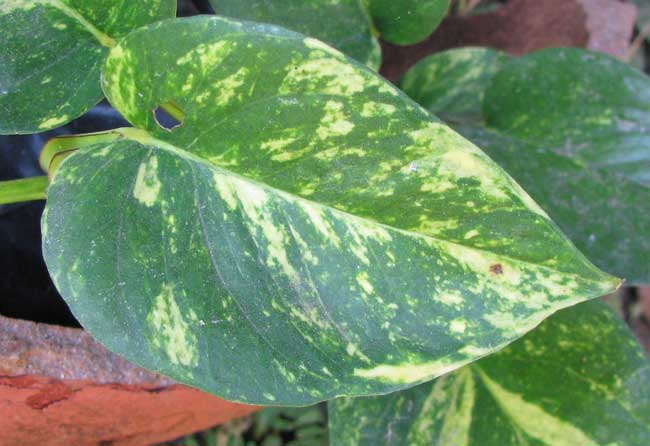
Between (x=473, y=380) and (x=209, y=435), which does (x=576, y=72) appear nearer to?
(x=473, y=380)

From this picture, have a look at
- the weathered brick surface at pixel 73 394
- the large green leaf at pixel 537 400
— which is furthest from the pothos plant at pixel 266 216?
the large green leaf at pixel 537 400

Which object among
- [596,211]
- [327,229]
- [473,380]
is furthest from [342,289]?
[596,211]

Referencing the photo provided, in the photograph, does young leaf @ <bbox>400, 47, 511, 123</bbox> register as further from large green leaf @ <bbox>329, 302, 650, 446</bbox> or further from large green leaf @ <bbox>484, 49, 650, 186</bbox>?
large green leaf @ <bbox>329, 302, 650, 446</bbox>

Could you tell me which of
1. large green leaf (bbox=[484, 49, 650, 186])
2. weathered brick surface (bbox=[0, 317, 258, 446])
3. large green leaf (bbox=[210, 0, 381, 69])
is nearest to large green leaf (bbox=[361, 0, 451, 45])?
large green leaf (bbox=[210, 0, 381, 69])

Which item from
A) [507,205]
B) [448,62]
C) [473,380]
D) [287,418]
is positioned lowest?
[287,418]

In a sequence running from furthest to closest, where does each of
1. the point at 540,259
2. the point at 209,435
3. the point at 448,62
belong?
1. the point at 209,435
2. the point at 448,62
3. the point at 540,259

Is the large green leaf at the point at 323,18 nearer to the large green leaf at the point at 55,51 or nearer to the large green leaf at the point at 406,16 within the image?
the large green leaf at the point at 406,16

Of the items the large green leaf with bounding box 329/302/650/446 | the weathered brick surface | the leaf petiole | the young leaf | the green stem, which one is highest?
the leaf petiole
